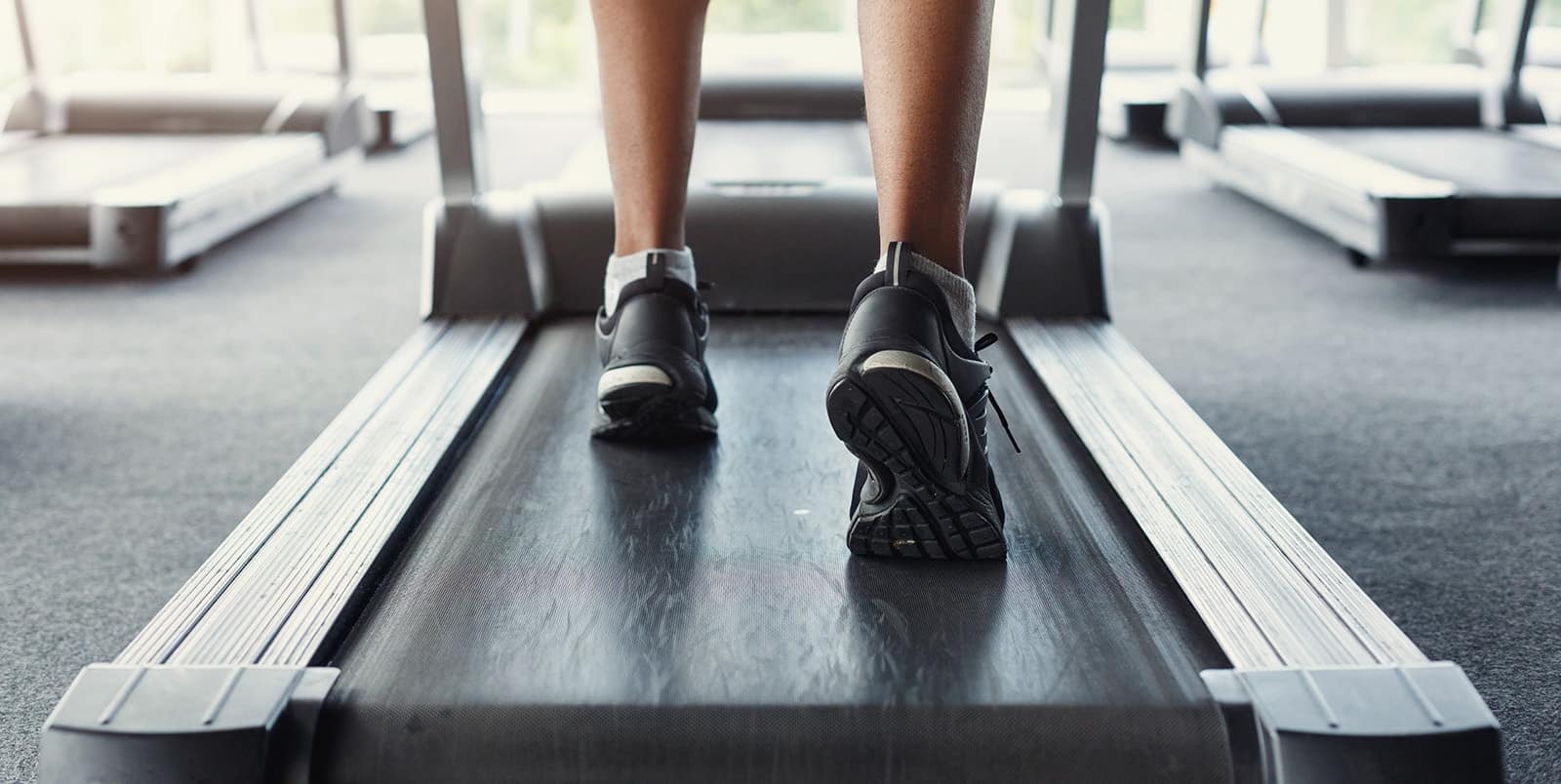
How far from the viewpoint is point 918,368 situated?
898 mm

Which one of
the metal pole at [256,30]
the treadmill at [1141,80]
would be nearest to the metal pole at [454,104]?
the treadmill at [1141,80]

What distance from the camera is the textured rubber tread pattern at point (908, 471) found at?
897mm

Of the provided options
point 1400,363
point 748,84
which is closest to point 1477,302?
point 1400,363

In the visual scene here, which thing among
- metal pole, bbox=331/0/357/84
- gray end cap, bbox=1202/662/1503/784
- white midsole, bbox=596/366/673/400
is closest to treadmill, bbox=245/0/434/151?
metal pole, bbox=331/0/357/84

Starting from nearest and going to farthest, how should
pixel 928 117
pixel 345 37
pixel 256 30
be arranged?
pixel 928 117, pixel 345 37, pixel 256 30

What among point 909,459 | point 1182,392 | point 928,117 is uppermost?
point 928,117

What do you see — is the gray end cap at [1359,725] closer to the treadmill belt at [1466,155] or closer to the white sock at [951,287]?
the white sock at [951,287]

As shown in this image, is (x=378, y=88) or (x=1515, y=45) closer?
(x=1515, y=45)

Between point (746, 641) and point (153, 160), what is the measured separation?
2688 millimetres

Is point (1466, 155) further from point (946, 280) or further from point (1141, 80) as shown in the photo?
point (946, 280)

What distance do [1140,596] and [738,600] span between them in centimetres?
31

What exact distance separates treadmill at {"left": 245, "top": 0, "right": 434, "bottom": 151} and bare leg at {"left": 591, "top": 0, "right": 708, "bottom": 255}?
2.64m

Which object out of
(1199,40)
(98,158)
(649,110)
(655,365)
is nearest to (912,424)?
(655,365)

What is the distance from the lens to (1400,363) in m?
2.12
